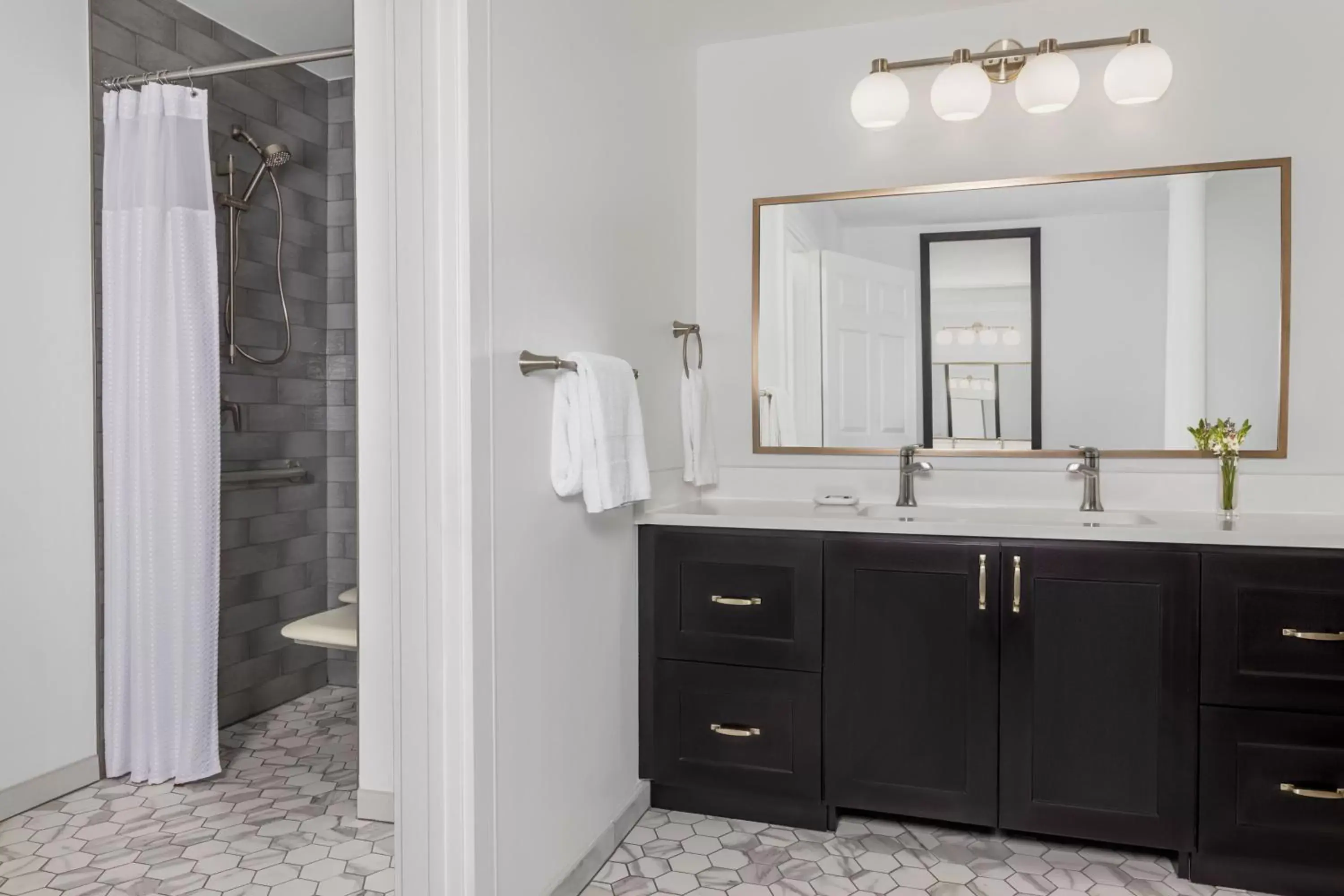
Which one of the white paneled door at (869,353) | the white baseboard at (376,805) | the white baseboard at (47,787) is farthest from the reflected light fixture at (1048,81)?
the white baseboard at (47,787)

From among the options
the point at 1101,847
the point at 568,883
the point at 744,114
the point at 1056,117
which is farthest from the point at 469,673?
the point at 1056,117

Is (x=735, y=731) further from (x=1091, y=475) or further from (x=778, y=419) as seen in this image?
(x=1091, y=475)

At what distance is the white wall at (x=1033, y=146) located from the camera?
2.38m

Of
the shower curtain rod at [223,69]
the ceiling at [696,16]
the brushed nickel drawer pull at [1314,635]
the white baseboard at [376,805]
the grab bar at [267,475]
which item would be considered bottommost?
the white baseboard at [376,805]

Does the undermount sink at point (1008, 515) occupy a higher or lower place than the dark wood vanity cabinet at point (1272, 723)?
higher

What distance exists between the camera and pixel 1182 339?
247 centimetres

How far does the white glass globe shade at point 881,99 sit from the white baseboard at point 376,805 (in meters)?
2.32

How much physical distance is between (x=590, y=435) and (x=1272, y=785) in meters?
1.72

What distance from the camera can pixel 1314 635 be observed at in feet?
6.39

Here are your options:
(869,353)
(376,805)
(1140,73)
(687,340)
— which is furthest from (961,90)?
(376,805)

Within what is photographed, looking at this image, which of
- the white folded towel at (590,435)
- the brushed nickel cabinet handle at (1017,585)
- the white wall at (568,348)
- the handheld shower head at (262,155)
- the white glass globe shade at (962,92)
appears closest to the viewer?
the white wall at (568,348)

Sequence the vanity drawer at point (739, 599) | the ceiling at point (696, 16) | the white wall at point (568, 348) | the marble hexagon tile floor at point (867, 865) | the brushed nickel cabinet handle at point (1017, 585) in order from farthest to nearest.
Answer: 1. the ceiling at point (696, 16)
2. the vanity drawer at point (739, 599)
3. the brushed nickel cabinet handle at point (1017, 585)
4. the marble hexagon tile floor at point (867, 865)
5. the white wall at point (568, 348)

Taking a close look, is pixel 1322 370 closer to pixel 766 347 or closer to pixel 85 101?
pixel 766 347

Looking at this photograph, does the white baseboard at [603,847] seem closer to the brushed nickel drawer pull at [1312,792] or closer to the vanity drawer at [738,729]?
the vanity drawer at [738,729]
